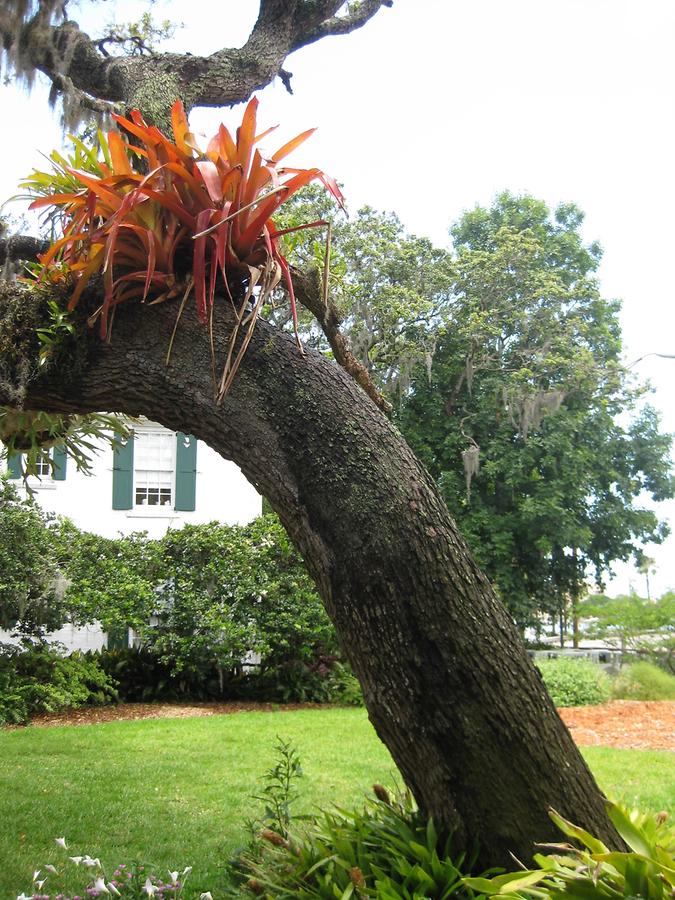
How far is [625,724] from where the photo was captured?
32.1 ft

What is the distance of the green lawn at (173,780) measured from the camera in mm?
4363

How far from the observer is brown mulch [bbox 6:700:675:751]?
29.0ft

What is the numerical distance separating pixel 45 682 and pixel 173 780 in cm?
433

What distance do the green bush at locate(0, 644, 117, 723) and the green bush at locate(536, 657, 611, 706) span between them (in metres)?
6.31

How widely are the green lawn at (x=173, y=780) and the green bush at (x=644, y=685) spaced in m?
4.58

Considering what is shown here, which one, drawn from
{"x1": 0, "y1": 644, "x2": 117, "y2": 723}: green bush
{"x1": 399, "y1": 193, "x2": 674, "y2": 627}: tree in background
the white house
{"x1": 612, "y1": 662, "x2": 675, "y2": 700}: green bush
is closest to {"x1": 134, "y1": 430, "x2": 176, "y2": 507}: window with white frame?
the white house

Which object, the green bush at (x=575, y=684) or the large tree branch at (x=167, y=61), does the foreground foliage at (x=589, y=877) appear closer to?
the large tree branch at (x=167, y=61)

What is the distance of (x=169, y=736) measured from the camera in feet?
26.8

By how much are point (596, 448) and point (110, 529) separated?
12.0 meters

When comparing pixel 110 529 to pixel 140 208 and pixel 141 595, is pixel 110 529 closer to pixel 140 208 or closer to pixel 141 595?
pixel 141 595

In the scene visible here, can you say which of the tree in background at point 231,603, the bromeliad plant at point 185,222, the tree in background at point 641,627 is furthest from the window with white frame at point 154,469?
the bromeliad plant at point 185,222

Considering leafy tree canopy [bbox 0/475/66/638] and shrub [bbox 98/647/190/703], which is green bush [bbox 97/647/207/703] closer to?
shrub [bbox 98/647/190/703]

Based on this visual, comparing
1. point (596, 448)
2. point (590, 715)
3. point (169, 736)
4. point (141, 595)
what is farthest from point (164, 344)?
point (596, 448)

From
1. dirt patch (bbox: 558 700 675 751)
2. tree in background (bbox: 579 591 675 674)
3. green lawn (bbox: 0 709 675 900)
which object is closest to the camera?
green lawn (bbox: 0 709 675 900)
